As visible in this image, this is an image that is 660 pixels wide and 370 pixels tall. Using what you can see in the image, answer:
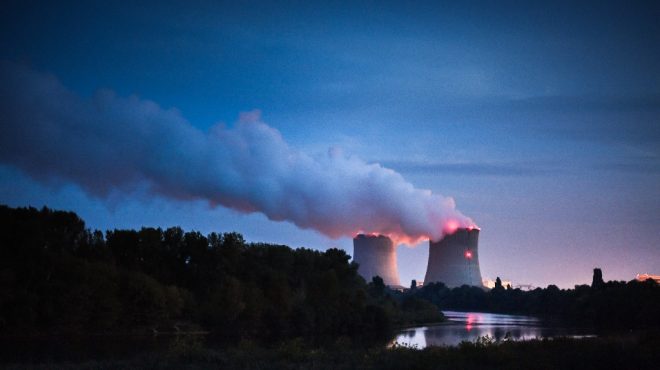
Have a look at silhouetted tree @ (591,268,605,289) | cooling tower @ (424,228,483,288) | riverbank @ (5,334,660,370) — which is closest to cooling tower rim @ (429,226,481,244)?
cooling tower @ (424,228,483,288)

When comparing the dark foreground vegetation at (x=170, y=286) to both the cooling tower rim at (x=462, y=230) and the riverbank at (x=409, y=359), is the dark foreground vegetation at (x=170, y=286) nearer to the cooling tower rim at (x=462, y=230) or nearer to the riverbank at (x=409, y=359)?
the cooling tower rim at (x=462, y=230)

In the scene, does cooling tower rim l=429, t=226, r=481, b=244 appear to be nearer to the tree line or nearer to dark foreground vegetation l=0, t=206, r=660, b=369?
dark foreground vegetation l=0, t=206, r=660, b=369

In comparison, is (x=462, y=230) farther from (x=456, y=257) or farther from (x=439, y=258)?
(x=439, y=258)

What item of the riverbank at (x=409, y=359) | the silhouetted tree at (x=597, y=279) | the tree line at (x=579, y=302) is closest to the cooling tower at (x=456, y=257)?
the tree line at (x=579, y=302)

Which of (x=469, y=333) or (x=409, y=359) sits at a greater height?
(x=409, y=359)

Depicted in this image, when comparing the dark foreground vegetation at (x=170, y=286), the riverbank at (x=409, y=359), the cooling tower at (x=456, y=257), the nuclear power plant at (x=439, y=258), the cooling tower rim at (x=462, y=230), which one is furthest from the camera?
the nuclear power plant at (x=439, y=258)

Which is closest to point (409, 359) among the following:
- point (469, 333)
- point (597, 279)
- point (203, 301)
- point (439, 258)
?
point (469, 333)
